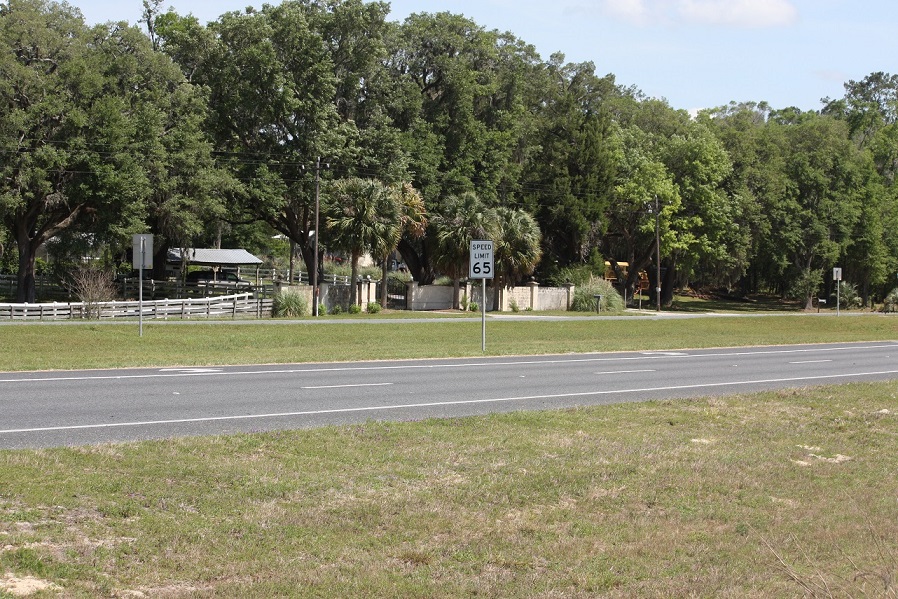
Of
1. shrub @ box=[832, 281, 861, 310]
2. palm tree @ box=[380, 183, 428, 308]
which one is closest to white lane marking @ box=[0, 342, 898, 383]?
palm tree @ box=[380, 183, 428, 308]

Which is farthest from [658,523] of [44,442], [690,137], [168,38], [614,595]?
[690,137]

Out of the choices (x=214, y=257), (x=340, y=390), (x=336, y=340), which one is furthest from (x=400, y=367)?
(x=214, y=257)

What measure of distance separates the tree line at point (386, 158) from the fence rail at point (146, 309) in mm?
5609

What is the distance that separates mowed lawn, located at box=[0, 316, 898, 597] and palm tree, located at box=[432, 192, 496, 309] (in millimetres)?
38989

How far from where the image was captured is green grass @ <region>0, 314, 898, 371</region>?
24641mm

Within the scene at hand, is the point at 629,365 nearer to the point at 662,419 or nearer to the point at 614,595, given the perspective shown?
the point at 662,419

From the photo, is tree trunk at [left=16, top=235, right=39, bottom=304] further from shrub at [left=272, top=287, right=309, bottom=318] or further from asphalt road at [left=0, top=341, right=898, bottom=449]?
asphalt road at [left=0, top=341, right=898, bottom=449]

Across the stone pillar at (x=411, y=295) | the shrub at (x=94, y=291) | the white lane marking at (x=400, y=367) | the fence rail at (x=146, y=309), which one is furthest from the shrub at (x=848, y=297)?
the shrub at (x=94, y=291)

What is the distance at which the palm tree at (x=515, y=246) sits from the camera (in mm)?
55062

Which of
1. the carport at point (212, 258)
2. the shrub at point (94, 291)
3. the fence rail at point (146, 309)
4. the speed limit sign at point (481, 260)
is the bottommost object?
the fence rail at point (146, 309)

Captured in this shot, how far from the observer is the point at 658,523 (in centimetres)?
841

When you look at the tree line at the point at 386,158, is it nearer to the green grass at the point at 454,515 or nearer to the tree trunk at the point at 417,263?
the tree trunk at the point at 417,263

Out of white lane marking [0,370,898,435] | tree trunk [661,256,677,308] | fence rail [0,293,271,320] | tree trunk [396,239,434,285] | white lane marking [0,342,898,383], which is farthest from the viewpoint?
tree trunk [661,256,677,308]

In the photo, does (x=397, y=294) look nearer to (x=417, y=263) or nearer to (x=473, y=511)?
(x=417, y=263)
